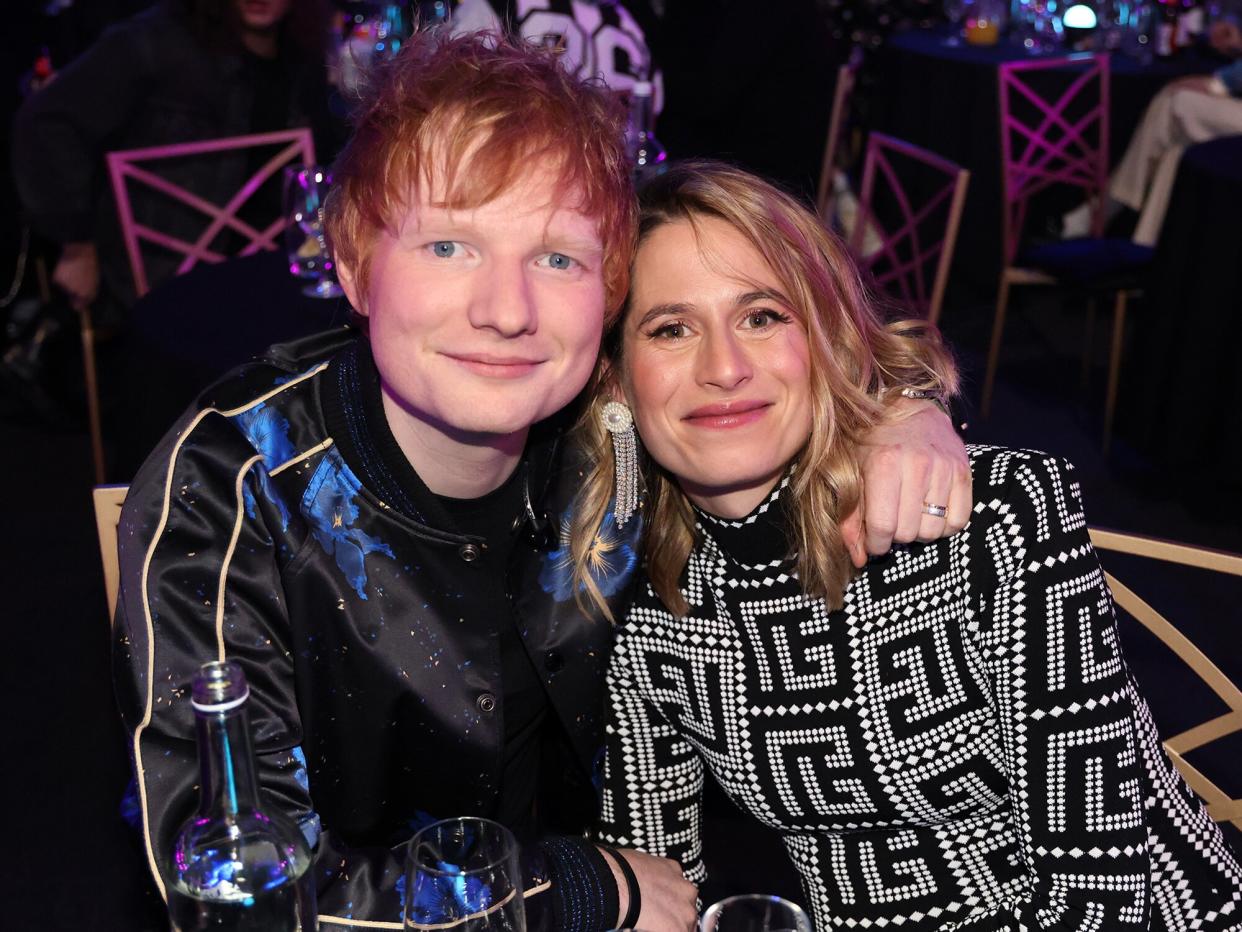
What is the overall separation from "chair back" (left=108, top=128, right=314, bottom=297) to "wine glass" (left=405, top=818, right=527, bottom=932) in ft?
9.72

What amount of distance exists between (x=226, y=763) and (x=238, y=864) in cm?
9

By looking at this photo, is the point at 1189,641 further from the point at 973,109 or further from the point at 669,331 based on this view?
the point at 973,109

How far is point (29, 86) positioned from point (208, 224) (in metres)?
1.54

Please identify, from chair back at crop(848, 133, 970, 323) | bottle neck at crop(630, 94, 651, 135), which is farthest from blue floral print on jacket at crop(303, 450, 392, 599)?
bottle neck at crop(630, 94, 651, 135)

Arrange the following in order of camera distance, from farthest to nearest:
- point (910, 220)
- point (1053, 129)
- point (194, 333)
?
point (1053, 129), point (910, 220), point (194, 333)

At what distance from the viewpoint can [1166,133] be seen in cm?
541

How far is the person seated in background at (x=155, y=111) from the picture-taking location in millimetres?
3793

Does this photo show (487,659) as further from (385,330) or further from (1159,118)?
(1159,118)

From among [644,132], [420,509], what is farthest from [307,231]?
[420,509]

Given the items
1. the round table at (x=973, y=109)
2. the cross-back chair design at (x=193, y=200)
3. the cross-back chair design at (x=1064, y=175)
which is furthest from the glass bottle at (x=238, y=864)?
the round table at (x=973, y=109)

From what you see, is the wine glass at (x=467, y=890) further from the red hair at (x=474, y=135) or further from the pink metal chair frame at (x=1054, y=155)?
the pink metal chair frame at (x=1054, y=155)

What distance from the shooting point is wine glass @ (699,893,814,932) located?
40.4 inches

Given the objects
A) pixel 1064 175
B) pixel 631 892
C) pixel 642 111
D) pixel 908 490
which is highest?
pixel 642 111

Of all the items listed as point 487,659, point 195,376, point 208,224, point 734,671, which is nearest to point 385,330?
point 487,659
